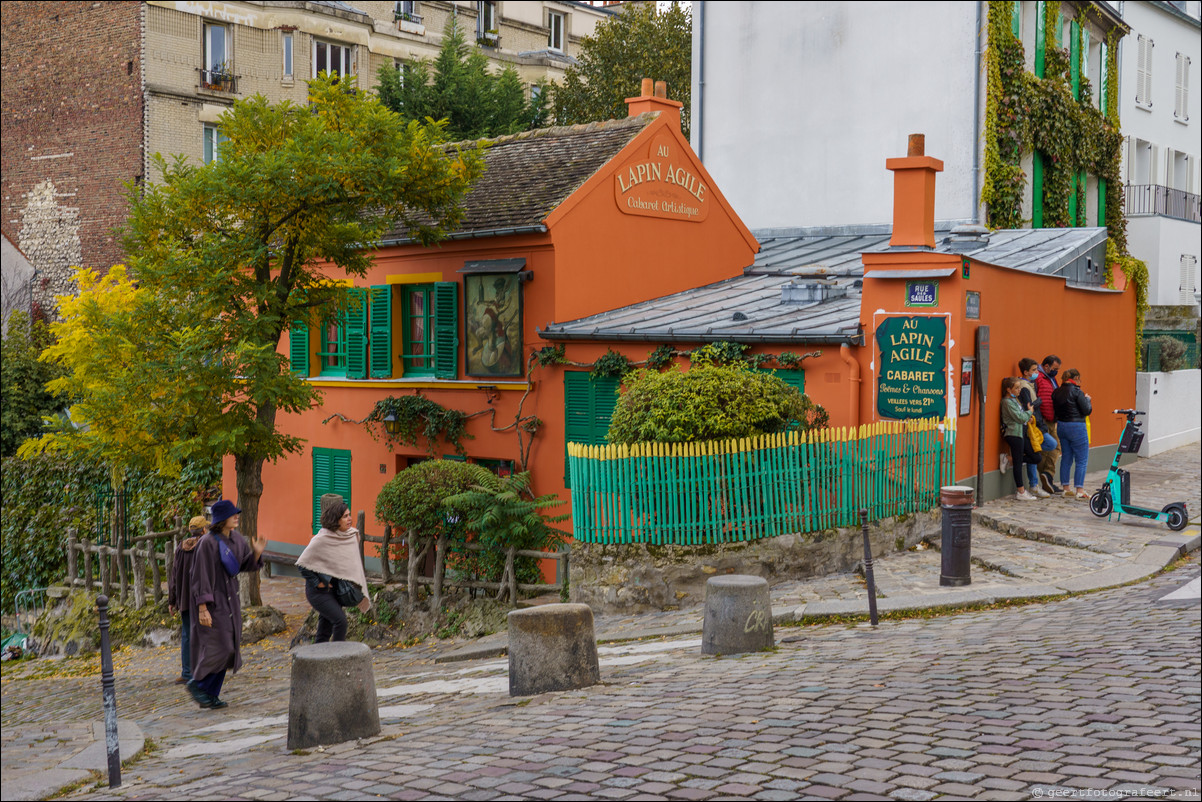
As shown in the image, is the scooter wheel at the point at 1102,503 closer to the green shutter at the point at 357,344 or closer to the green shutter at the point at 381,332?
the green shutter at the point at 381,332

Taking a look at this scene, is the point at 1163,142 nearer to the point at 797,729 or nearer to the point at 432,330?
the point at 432,330

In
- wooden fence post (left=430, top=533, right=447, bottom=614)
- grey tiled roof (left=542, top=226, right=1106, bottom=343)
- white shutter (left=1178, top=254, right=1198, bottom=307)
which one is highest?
white shutter (left=1178, top=254, right=1198, bottom=307)

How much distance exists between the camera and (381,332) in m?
19.8

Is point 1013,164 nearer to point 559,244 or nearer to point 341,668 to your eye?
point 559,244

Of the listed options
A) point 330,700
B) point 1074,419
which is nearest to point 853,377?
point 1074,419

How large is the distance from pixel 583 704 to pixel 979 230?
16283 mm

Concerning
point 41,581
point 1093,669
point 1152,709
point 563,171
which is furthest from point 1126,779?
point 41,581

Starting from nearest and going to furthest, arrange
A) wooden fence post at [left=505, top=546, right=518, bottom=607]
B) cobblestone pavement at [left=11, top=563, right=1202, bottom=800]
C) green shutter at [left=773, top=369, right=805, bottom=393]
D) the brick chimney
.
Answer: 1. cobblestone pavement at [left=11, top=563, right=1202, bottom=800]
2. wooden fence post at [left=505, top=546, right=518, bottom=607]
3. green shutter at [left=773, top=369, right=805, bottom=393]
4. the brick chimney

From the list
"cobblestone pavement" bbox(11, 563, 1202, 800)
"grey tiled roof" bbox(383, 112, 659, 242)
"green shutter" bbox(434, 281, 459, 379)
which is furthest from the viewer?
"green shutter" bbox(434, 281, 459, 379)

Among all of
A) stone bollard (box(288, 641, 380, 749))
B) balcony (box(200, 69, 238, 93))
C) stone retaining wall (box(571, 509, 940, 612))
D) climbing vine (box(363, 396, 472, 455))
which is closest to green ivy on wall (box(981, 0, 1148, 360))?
stone retaining wall (box(571, 509, 940, 612))

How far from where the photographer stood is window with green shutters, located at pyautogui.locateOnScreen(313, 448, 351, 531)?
67.3ft

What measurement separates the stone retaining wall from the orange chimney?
4.30 metres

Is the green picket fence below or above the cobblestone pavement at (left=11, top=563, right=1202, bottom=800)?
above

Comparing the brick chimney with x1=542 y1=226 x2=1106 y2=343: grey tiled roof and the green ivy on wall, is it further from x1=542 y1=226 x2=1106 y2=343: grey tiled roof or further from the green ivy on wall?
the green ivy on wall
